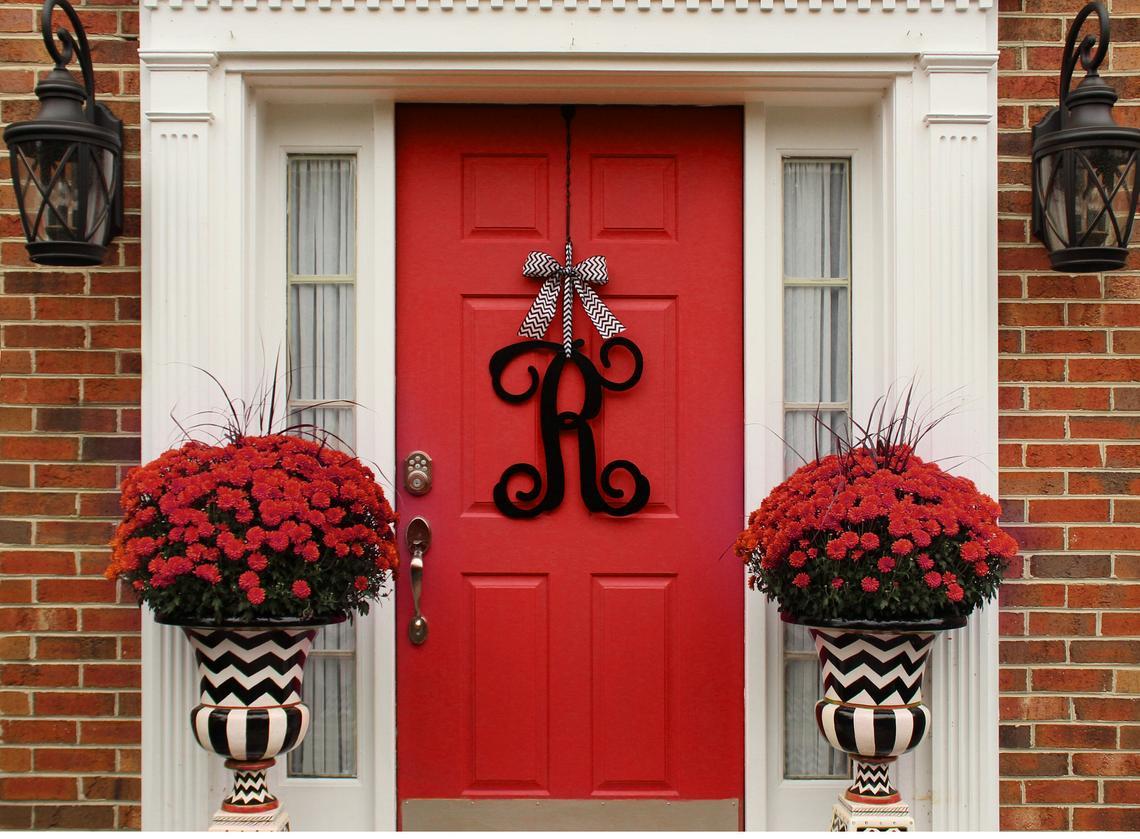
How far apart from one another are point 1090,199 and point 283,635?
7.52 ft

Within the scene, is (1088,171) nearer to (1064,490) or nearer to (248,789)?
(1064,490)

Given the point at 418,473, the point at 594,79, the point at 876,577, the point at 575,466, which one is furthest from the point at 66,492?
the point at 876,577

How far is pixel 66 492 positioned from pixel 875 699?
86.5 inches

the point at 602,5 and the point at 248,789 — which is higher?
the point at 602,5

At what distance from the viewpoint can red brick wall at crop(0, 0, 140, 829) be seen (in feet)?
9.30

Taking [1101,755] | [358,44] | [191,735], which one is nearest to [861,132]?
[358,44]

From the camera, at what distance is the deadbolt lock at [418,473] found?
298cm

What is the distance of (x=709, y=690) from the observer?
2986mm

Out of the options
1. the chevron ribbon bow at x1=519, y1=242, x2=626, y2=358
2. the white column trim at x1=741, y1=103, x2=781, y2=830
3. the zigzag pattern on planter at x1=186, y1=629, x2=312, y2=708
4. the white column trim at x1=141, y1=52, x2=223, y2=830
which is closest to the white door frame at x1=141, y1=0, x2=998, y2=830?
the white column trim at x1=141, y1=52, x2=223, y2=830

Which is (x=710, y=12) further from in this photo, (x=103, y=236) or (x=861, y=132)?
(x=103, y=236)

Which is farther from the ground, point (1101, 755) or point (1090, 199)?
point (1090, 199)

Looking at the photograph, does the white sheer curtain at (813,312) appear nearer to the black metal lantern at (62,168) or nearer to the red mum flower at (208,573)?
the red mum flower at (208,573)

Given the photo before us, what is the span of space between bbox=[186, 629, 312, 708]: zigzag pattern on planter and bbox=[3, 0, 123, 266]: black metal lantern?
3.45 ft

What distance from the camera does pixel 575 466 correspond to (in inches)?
119
